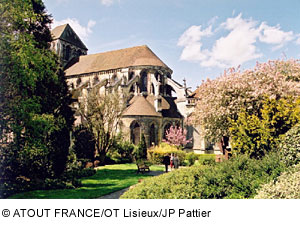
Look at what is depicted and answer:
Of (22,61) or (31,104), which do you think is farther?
(31,104)

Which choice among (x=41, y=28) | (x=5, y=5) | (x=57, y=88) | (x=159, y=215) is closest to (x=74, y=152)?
(x=57, y=88)

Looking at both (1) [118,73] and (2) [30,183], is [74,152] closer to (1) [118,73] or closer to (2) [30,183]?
(2) [30,183]

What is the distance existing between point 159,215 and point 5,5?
9.70 m

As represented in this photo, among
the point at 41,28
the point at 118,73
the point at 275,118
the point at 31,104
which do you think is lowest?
the point at 275,118

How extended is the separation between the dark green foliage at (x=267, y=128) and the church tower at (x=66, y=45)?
1593 inches

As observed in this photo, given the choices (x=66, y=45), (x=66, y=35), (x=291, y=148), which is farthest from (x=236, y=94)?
(x=66, y=35)

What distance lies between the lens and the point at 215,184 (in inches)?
268

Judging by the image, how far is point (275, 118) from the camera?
10.4 metres

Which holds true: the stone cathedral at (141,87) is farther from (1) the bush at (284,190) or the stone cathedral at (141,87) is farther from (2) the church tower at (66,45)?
(1) the bush at (284,190)

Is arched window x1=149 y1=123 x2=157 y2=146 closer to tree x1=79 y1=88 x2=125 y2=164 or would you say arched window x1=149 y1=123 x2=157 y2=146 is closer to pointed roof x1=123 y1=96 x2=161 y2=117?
pointed roof x1=123 y1=96 x2=161 y2=117

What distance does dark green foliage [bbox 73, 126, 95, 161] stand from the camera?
805 inches

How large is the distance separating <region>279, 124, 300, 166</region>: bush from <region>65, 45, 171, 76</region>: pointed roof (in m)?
25.3

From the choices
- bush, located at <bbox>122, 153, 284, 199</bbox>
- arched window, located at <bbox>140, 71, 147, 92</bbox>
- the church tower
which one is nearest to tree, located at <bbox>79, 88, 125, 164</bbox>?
arched window, located at <bbox>140, 71, 147, 92</bbox>


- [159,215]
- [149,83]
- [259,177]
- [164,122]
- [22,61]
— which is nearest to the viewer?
[159,215]
